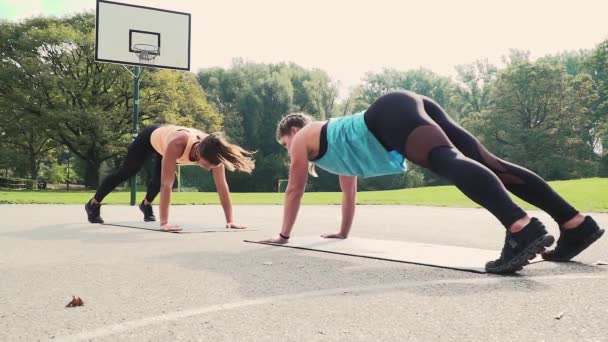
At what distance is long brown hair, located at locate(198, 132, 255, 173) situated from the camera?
236 inches

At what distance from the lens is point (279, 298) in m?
2.73

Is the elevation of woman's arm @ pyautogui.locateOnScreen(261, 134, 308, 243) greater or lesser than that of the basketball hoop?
lesser

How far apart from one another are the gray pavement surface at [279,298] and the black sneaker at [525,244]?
0.33 ft

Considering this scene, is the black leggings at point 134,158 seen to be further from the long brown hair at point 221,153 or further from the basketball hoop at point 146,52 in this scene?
the basketball hoop at point 146,52

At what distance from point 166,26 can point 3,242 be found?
958 centimetres

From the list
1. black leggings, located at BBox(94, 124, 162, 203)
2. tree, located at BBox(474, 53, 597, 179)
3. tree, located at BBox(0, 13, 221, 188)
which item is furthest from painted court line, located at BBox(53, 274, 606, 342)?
tree, located at BBox(474, 53, 597, 179)

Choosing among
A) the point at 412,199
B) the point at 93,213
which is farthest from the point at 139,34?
the point at 412,199

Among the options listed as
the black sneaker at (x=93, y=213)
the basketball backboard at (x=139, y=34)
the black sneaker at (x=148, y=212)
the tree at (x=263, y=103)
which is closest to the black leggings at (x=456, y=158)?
the black sneaker at (x=148, y=212)

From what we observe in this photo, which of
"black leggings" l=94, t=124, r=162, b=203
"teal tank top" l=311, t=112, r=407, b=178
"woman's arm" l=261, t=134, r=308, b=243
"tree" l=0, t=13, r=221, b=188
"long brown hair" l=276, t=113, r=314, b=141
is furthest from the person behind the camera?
"tree" l=0, t=13, r=221, b=188

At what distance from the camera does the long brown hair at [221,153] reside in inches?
236

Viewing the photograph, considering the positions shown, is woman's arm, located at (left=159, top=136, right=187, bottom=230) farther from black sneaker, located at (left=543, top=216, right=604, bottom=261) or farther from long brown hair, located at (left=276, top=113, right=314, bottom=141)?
black sneaker, located at (left=543, top=216, right=604, bottom=261)

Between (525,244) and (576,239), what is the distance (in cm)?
79

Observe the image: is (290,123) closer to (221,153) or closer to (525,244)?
(221,153)

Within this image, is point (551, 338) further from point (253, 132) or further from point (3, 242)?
point (253, 132)
